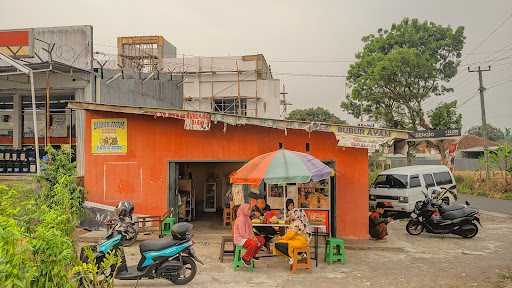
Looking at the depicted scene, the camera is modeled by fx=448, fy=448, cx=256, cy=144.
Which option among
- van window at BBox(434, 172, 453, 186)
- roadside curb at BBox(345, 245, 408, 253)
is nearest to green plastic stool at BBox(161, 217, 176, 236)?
roadside curb at BBox(345, 245, 408, 253)

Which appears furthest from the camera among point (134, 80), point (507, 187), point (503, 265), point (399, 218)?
point (507, 187)

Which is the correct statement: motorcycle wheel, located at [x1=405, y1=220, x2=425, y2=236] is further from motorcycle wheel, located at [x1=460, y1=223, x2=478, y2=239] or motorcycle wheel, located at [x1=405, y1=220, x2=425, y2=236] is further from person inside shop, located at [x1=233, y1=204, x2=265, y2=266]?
person inside shop, located at [x1=233, y1=204, x2=265, y2=266]

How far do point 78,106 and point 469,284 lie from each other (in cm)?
1056

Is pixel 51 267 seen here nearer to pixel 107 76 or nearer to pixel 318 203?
pixel 318 203

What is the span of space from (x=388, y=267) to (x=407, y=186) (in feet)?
24.5

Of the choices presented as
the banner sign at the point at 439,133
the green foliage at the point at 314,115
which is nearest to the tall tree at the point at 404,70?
the banner sign at the point at 439,133

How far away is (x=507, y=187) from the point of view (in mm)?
26281

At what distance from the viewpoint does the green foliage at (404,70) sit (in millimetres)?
29562

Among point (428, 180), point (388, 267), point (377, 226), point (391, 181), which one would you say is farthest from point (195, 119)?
point (428, 180)

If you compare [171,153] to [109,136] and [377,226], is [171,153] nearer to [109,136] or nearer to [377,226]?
[109,136]

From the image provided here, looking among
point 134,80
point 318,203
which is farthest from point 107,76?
point 318,203

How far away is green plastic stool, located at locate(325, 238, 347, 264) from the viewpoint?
9750 mm

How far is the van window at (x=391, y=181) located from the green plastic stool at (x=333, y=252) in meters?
7.56

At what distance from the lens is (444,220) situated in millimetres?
12781
